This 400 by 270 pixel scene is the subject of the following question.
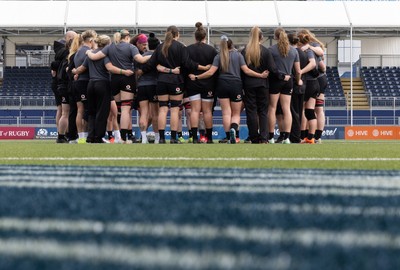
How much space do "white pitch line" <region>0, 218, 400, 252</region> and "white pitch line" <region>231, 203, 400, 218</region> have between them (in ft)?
0.74

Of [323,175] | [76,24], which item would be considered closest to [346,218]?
[323,175]

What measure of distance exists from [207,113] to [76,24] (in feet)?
47.5

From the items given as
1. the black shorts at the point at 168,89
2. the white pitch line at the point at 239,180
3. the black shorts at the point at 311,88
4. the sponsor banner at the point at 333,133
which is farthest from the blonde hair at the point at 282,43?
the sponsor banner at the point at 333,133

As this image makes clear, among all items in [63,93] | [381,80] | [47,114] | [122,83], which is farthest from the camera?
[381,80]

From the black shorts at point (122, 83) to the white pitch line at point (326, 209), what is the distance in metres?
6.78

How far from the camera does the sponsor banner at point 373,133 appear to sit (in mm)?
19625

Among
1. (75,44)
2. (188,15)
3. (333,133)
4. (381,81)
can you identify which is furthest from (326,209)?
(381,81)

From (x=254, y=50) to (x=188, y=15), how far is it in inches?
575

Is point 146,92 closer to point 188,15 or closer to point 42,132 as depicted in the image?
point 42,132

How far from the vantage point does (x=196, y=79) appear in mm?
8070

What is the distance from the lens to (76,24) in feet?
70.7

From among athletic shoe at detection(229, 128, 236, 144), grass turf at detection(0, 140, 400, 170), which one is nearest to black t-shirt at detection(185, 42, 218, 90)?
athletic shoe at detection(229, 128, 236, 144)

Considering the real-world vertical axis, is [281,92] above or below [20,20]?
below

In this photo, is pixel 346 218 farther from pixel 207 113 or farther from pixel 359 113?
pixel 359 113
